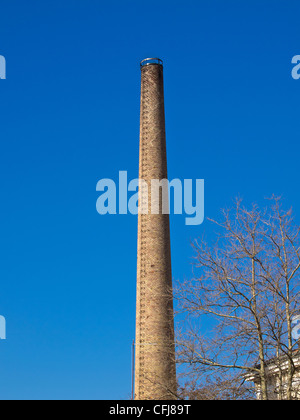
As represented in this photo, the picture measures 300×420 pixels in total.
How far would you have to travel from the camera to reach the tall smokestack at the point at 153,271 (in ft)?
96.3

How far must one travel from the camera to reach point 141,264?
31422 mm

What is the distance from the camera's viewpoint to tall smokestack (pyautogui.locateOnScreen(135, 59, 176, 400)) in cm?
2934

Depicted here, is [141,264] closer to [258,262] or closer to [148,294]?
[148,294]

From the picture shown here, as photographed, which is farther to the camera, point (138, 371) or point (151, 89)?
point (151, 89)

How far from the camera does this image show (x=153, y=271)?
1220 inches

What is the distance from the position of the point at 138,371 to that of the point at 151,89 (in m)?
14.4
